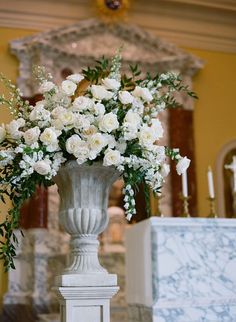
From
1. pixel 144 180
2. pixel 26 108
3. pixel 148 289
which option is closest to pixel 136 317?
pixel 148 289

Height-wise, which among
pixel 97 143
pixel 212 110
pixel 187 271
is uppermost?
pixel 212 110

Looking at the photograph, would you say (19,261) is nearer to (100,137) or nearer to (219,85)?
(219,85)

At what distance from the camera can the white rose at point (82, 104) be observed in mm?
2295

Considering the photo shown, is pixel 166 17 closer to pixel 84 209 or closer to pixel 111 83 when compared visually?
pixel 111 83

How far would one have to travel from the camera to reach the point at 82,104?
2.29m

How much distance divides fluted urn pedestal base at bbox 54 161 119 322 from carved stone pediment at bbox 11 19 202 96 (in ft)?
16.0

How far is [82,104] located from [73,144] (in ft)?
0.61

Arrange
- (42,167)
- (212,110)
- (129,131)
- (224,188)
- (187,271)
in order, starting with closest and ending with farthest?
(42,167)
(129,131)
(187,271)
(224,188)
(212,110)

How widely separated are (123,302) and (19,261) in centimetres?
140

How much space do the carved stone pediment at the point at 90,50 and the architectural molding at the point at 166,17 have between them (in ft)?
0.97

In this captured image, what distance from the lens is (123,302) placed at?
21.1ft

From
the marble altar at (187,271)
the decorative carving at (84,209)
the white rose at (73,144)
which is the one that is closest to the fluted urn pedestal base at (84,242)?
the decorative carving at (84,209)

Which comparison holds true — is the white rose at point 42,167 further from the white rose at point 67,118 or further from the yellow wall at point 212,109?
the yellow wall at point 212,109

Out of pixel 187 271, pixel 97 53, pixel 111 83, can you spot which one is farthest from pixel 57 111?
pixel 97 53
